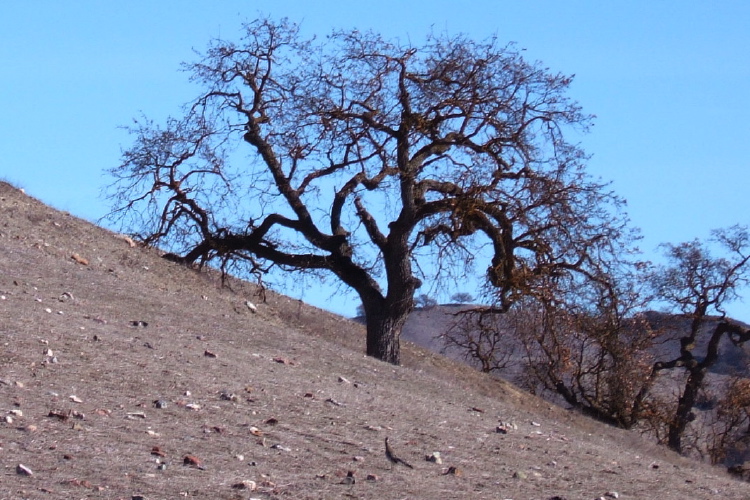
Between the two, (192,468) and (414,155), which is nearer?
(192,468)

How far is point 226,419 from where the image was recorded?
8.17 m

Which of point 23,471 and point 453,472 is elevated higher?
point 453,472

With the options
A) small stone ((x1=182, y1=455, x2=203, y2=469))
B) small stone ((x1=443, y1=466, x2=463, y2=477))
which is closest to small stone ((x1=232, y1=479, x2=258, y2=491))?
small stone ((x1=182, y1=455, x2=203, y2=469))

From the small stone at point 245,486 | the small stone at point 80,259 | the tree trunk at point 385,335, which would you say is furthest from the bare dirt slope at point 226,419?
the tree trunk at point 385,335

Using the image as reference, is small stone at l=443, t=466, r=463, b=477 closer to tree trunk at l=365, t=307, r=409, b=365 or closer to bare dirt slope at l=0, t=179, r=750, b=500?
bare dirt slope at l=0, t=179, r=750, b=500

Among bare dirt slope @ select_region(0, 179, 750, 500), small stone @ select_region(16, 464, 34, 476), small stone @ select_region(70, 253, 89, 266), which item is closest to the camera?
small stone @ select_region(16, 464, 34, 476)

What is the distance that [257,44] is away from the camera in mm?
18859

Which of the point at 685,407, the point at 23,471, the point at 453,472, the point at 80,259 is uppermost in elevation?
the point at 685,407

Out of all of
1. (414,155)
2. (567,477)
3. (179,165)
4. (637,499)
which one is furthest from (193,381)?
(179,165)

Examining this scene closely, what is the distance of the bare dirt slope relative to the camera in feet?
21.5

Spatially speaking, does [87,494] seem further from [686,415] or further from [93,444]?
[686,415]

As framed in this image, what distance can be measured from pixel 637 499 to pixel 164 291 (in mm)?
9846

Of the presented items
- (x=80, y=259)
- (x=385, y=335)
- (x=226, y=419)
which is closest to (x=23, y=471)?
(x=226, y=419)

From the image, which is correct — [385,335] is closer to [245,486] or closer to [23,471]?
[245,486]
